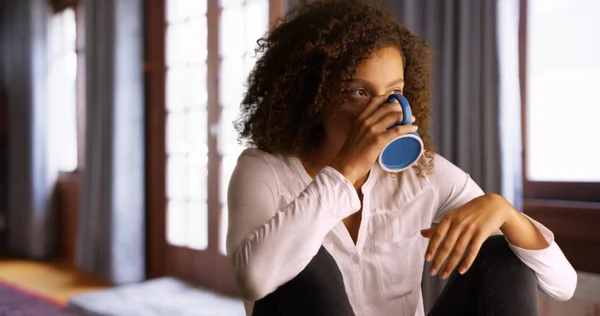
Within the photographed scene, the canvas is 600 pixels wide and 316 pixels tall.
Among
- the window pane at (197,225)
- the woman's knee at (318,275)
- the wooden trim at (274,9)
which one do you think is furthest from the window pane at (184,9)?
the woman's knee at (318,275)

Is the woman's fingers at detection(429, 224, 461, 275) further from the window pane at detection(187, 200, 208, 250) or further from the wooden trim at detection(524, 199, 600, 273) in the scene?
the window pane at detection(187, 200, 208, 250)

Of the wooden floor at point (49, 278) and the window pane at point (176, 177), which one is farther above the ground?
the window pane at point (176, 177)

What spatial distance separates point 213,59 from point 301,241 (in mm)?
2237

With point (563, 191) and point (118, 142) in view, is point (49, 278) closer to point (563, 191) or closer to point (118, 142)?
point (118, 142)

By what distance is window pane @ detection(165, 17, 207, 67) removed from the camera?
3155 millimetres

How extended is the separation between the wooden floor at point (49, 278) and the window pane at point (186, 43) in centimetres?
149

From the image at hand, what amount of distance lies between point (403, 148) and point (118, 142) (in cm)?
266

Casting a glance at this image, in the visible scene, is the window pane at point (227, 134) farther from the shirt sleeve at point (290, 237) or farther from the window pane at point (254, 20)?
the shirt sleeve at point (290, 237)

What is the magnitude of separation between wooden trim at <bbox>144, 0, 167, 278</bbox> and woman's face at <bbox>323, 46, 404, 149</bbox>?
2463mm

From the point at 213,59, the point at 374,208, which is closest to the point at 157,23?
the point at 213,59

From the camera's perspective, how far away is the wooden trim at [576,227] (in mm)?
1595

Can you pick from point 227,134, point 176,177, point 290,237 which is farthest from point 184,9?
point 290,237

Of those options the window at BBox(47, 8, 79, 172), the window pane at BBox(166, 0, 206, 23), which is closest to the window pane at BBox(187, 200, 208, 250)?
the window pane at BBox(166, 0, 206, 23)

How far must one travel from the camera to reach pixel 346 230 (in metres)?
1.13
